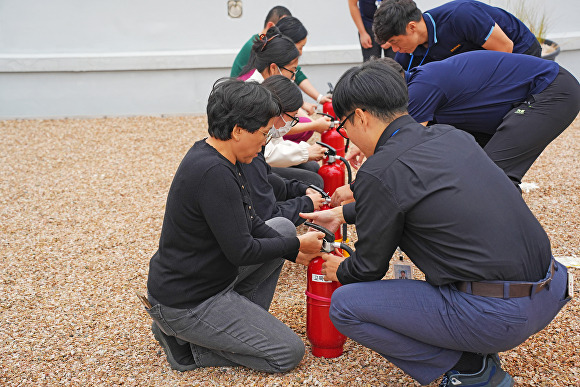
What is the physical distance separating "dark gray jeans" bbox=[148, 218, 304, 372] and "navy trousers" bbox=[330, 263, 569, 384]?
0.33 m

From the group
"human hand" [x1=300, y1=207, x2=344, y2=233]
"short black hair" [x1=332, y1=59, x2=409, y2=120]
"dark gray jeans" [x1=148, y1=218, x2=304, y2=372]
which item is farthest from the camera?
"human hand" [x1=300, y1=207, x2=344, y2=233]

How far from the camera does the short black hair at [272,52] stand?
4.21 metres

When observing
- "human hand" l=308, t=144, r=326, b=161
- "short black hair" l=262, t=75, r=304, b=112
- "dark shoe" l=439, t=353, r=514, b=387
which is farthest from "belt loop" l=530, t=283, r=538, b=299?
"human hand" l=308, t=144, r=326, b=161

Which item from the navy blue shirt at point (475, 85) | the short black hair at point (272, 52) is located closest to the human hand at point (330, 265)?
the navy blue shirt at point (475, 85)

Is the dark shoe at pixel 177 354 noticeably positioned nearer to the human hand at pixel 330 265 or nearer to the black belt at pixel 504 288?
the human hand at pixel 330 265

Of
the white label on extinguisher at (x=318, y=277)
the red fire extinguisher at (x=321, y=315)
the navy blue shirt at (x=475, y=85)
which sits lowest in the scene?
the red fire extinguisher at (x=321, y=315)

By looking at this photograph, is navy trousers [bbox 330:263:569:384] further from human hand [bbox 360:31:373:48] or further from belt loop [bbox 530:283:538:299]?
human hand [bbox 360:31:373:48]

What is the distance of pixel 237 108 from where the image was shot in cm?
251

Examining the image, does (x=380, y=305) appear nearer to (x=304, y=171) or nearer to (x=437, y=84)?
(x=437, y=84)

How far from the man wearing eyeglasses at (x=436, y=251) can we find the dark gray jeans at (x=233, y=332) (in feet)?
1.09

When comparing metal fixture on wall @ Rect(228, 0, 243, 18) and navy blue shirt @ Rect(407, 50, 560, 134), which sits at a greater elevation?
navy blue shirt @ Rect(407, 50, 560, 134)

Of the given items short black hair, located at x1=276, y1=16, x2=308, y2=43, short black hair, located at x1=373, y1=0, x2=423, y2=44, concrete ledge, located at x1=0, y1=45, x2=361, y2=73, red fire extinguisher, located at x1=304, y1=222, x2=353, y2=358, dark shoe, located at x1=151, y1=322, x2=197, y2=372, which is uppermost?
short black hair, located at x1=373, y1=0, x2=423, y2=44

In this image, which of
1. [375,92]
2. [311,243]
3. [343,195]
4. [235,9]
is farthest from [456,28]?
[235,9]

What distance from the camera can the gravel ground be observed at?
2756mm
